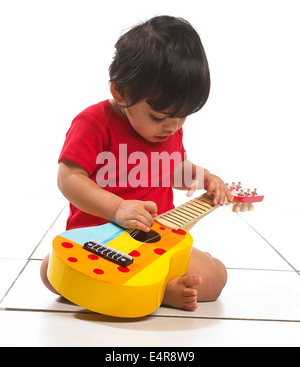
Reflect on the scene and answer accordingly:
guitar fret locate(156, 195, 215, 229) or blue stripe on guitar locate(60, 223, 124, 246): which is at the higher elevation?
blue stripe on guitar locate(60, 223, 124, 246)

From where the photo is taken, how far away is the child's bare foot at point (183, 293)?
71 cm

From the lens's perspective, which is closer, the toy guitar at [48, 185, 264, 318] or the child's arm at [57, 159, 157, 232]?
the toy guitar at [48, 185, 264, 318]

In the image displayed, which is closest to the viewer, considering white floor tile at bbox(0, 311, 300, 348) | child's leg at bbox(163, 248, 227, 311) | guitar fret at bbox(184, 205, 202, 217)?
white floor tile at bbox(0, 311, 300, 348)

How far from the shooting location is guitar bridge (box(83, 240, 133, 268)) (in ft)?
2.17

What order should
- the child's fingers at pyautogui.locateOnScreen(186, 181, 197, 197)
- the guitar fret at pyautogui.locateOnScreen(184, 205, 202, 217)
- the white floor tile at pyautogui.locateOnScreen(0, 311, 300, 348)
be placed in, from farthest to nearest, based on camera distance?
the child's fingers at pyautogui.locateOnScreen(186, 181, 197, 197)
the guitar fret at pyautogui.locateOnScreen(184, 205, 202, 217)
the white floor tile at pyautogui.locateOnScreen(0, 311, 300, 348)

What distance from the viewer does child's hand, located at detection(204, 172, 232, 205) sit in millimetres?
910

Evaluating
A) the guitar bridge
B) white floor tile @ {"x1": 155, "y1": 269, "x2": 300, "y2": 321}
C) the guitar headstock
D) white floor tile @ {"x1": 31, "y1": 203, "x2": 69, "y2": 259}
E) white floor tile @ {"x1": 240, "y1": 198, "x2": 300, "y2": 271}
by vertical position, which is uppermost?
the guitar bridge

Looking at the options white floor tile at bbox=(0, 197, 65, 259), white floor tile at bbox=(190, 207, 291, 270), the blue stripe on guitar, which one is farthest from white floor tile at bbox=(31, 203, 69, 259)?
white floor tile at bbox=(190, 207, 291, 270)

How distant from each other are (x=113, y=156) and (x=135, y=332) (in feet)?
1.09

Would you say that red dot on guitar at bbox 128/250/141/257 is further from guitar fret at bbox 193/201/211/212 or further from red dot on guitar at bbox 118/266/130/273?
guitar fret at bbox 193/201/211/212

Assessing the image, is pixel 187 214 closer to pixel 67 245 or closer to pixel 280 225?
pixel 67 245

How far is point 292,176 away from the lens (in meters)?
1.75

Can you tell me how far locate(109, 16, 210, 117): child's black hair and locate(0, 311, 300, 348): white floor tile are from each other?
33 centimetres

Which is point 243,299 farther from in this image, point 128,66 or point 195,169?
point 128,66
